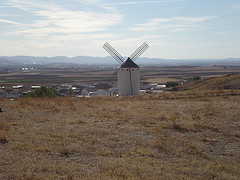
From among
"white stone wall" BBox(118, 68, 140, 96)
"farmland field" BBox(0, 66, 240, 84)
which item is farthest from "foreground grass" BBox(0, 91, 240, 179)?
"farmland field" BBox(0, 66, 240, 84)

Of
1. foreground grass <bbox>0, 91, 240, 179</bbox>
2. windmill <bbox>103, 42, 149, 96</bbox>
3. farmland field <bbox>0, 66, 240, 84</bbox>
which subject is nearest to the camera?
foreground grass <bbox>0, 91, 240, 179</bbox>

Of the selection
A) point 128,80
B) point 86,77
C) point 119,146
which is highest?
point 128,80

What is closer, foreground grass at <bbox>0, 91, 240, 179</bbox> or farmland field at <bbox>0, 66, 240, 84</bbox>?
foreground grass at <bbox>0, 91, 240, 179</bbox>

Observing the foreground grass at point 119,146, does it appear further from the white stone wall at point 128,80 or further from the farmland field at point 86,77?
the farmland field at point 86,77

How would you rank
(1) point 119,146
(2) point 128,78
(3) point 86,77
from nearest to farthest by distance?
(1) point 119,146 < (2) point 128,78 < (3) point 86,77

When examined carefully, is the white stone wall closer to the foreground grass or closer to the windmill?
the windmill

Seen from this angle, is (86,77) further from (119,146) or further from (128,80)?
(119,146)

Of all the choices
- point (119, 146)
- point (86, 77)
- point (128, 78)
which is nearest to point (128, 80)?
point (128, 78)

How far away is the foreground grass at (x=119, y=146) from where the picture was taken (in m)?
5.63

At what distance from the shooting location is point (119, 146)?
24.2 feet

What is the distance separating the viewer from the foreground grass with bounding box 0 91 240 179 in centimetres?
563

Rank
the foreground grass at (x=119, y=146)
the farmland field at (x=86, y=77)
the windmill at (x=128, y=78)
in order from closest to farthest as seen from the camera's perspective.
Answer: the foreground grass at (x=119, y=146) → the windmill at (x=128, y=78) → the farmland field at (x=86, y=77)

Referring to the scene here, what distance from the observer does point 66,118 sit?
11.2 metres

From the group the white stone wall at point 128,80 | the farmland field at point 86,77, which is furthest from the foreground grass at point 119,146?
the farmland field at point 86,77
